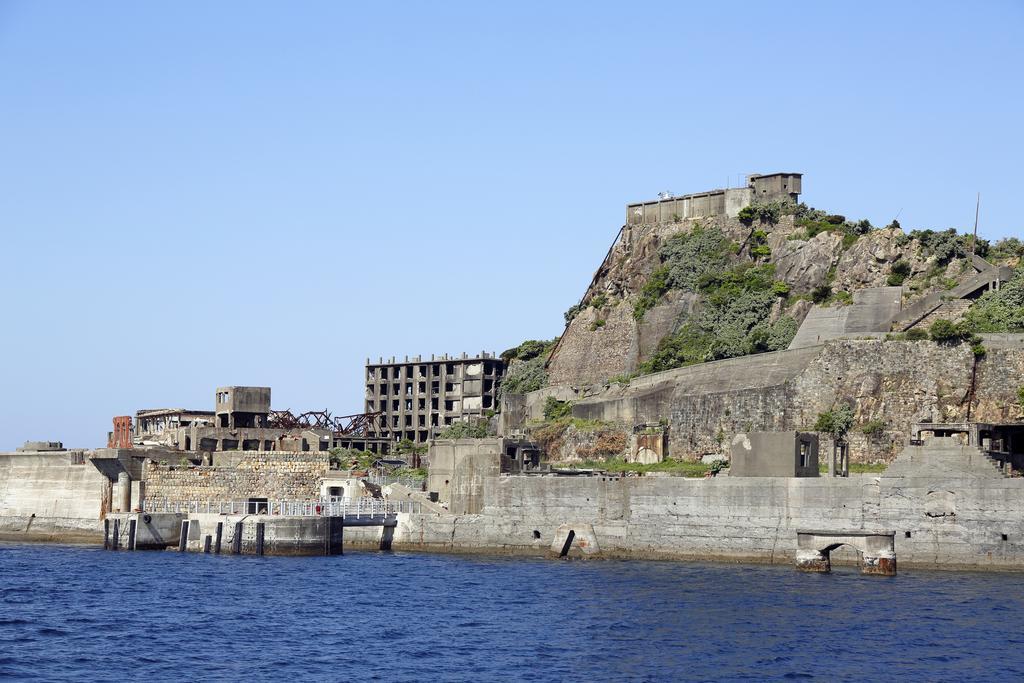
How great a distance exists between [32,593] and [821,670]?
32.0 m

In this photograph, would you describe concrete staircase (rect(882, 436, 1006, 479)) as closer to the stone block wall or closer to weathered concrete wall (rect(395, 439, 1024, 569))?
weathered concrete wall (rect(395, 439, 1024, 569))

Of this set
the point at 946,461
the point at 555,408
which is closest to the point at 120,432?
the point at 555,408

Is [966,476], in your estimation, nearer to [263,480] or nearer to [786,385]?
Answer: [786,385]

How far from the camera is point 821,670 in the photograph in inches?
1582

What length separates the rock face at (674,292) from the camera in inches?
3634

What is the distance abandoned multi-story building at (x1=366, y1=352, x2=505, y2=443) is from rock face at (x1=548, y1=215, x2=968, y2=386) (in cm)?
→ 3936

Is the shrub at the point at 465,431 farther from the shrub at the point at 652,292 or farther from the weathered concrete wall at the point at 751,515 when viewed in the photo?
the weathered concrete wall at the point at 751,515

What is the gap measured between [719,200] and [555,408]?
899 inches

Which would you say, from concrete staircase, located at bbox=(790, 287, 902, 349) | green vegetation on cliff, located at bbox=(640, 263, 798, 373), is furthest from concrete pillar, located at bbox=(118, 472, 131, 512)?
concrete staircase, located at bbox=(790, 287, 902, 349)

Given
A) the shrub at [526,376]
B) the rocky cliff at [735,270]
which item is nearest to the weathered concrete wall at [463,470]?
the rocky cliff at [735,270]

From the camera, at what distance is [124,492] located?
263 ft

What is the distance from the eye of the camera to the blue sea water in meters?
41.0

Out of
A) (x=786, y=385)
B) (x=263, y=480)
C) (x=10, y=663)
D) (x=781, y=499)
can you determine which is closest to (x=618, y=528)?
(x=781, y=499)

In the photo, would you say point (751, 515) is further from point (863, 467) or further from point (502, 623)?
point (502, 623)
